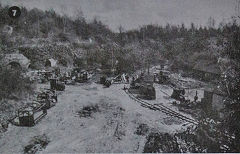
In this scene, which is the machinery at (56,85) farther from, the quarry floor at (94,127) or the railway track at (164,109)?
the railway track at (164,109)

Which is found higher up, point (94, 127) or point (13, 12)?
point (13, 12)

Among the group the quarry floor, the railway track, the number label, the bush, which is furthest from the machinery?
the number label

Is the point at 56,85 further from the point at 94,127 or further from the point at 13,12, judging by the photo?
the point at 13,12

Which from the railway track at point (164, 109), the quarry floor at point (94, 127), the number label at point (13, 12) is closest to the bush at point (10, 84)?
the quarry floor at point (94, 127)

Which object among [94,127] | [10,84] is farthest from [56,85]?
[94,127]

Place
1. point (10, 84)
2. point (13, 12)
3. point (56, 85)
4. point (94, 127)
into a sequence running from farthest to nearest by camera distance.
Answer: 1. point (56, 85)
2. point (10, 84)
3. point (94, 127)
4. point (13, 12)

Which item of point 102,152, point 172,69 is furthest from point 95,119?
point 172,69

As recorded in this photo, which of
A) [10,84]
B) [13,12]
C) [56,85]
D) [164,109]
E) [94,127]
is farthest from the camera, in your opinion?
[56,85]

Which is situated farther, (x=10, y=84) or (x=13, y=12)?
(x=10, y=84)

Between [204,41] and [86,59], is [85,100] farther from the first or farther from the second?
[204,41]
